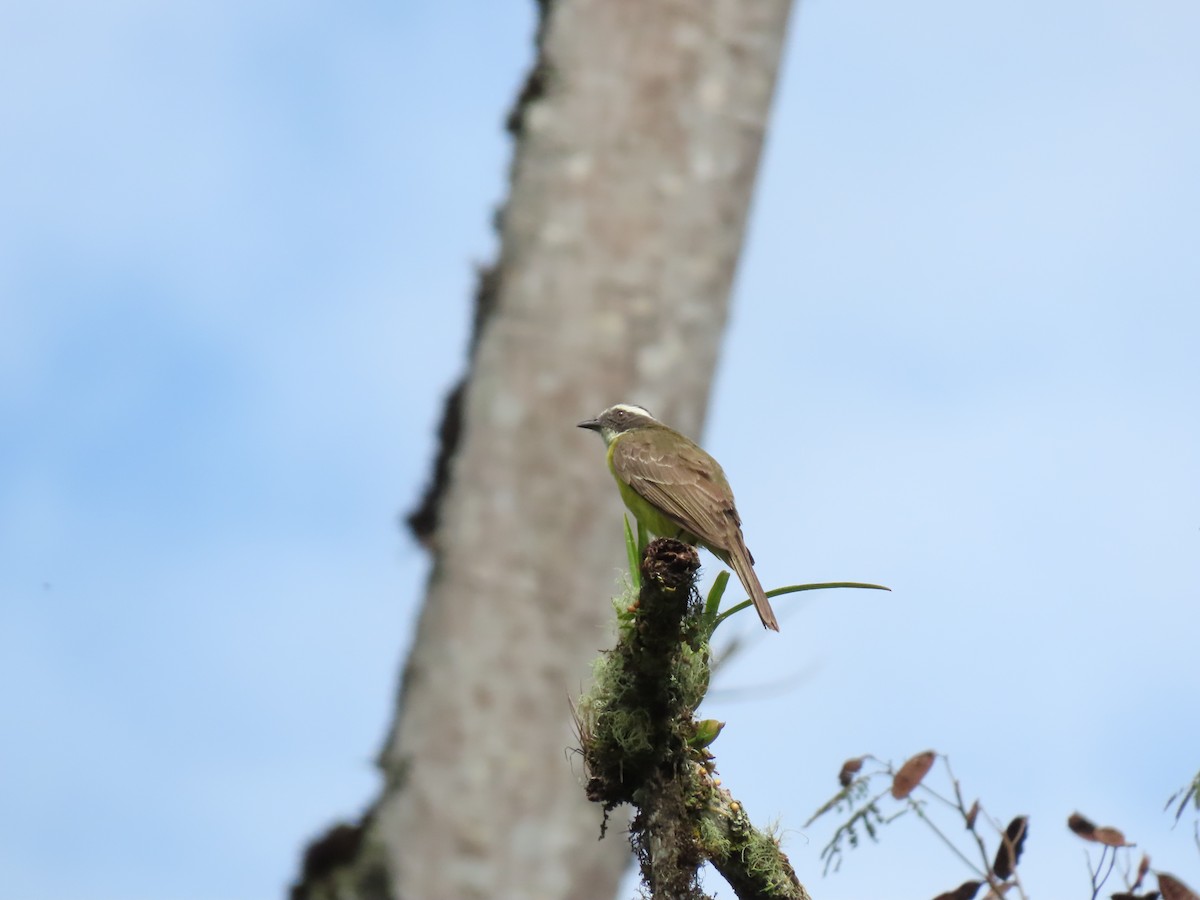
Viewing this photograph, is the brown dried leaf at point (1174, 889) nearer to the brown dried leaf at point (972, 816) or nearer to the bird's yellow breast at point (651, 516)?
the brown dried leaf at point (972, 816)

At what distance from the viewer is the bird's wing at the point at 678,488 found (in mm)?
6328

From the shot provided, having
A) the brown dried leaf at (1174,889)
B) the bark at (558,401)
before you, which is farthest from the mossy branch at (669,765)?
the brown dried leaf at (1174,889)

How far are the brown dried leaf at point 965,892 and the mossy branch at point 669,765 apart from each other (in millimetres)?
421

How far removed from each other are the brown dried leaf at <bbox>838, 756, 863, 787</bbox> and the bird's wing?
1.64 m

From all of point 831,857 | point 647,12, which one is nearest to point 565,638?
point 831,857

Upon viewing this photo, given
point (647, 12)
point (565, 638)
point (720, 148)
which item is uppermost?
point (647, 12)

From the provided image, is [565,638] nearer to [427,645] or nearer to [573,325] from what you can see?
[427,645]

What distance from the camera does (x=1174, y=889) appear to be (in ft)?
12.5

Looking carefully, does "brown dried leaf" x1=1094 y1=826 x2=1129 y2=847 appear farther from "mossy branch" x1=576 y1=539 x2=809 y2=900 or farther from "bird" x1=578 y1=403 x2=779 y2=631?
"bird" x1=578 y1=403 x2=779 y2=631

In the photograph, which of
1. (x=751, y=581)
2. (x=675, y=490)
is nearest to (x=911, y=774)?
(x=751, y=581)

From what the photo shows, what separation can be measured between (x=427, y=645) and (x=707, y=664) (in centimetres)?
100

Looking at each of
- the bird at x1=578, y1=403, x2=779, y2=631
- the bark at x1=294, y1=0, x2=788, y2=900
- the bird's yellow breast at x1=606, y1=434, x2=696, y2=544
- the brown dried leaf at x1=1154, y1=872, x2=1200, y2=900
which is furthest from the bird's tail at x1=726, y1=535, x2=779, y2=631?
the brown dried leaf at x1=1154, y1=872, x2=1200, y2=900

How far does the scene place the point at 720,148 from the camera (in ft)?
17.8

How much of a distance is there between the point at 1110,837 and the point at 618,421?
266cm
